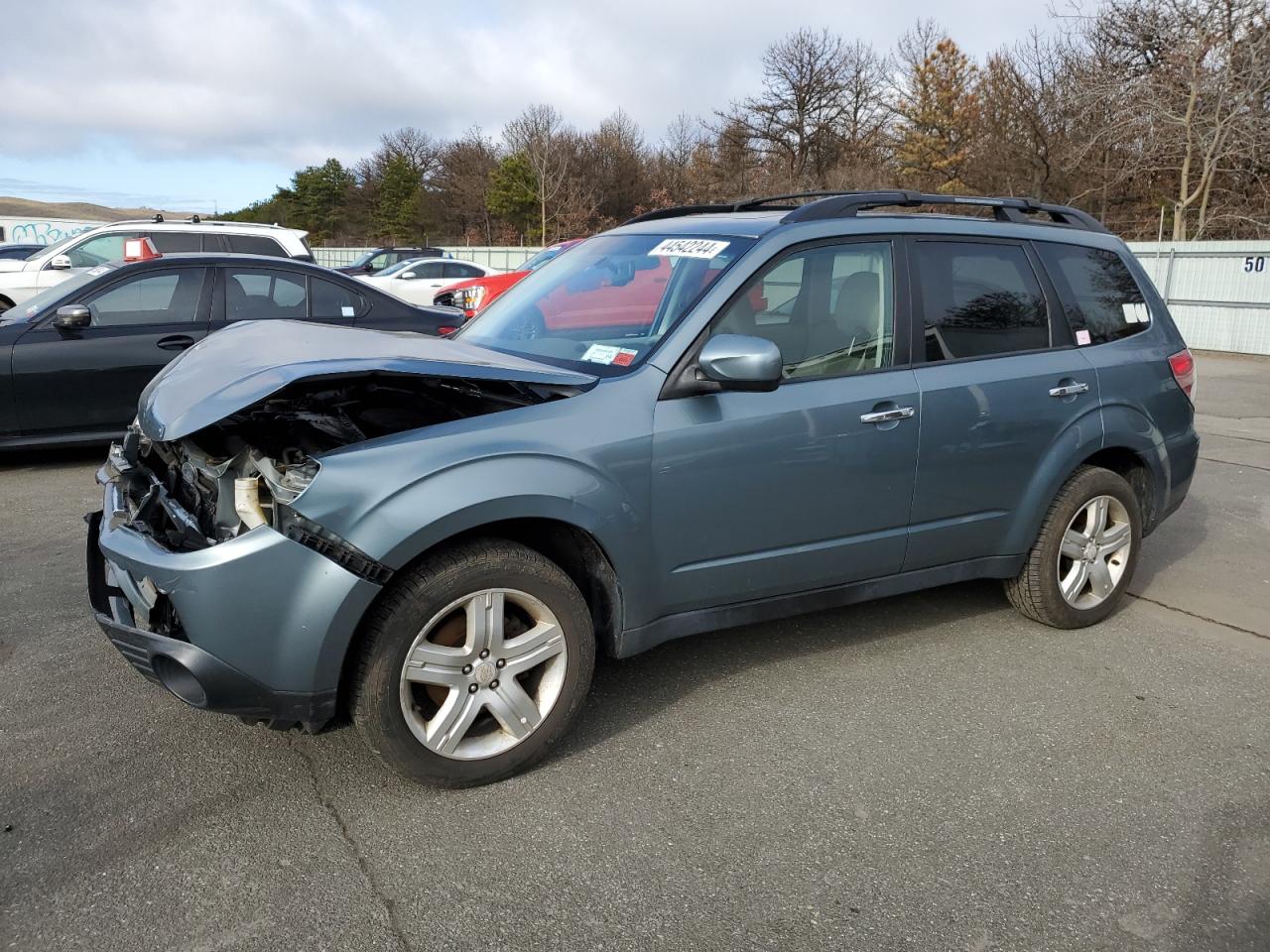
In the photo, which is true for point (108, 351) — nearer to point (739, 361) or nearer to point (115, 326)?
point (115, 326)

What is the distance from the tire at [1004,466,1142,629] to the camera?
14.4 feet

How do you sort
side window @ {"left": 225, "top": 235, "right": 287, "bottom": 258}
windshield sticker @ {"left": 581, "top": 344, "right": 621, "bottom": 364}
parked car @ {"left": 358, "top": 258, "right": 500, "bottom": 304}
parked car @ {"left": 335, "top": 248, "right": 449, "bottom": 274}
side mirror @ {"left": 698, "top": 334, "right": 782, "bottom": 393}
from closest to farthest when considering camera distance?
1. side mirror @ {"left": 698, "top": 334, "right": 782, "bottom": 393}
2. windshield sticker @ {"left": 581, "top": 344, "right": 621, "bottom": 364}
3. side window @ {"left": 225, "top": 235, "right": 287, "bottom": 258}
4. parked car @ {"left": 358, "top": 258, "right": 500, "bottom": 304}
5. parked car @ {"left": 335, "top": 248, "right": 449, "bottom": 274}

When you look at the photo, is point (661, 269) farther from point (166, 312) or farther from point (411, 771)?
point (166, 312)

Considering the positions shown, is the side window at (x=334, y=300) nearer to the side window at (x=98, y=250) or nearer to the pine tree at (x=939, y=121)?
the side window at (x=98, y=250)

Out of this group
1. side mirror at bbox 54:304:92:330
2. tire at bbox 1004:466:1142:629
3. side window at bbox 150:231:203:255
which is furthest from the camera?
side window at bbox 150:231:203:255

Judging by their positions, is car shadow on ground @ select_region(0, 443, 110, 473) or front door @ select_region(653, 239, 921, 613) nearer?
front door @ select_region(653, 239, 921, 613)

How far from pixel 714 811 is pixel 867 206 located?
8.17 ft

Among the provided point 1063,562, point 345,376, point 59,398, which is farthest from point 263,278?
point 1063,562

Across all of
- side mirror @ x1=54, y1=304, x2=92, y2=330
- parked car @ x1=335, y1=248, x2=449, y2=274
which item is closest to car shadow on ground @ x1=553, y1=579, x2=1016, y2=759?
side mirror @ x1=54, y1=304, x2=92, y2=330

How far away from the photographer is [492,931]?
2.48 meters

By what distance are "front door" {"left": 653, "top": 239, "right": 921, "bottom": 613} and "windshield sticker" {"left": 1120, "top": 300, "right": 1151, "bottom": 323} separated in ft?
4.87

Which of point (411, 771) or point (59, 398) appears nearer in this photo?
point (411, 771)

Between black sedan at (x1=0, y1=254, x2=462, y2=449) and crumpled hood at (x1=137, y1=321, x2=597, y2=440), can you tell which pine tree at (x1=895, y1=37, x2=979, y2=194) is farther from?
crumpled hood at (x1=137, y1=321, x2=597, y2=440)

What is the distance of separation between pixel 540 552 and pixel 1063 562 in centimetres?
256
